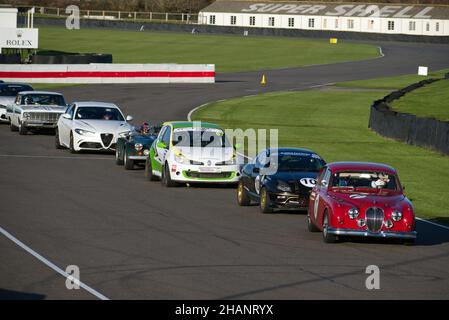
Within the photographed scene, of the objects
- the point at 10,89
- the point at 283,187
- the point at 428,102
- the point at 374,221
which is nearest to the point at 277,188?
the point at 283,187

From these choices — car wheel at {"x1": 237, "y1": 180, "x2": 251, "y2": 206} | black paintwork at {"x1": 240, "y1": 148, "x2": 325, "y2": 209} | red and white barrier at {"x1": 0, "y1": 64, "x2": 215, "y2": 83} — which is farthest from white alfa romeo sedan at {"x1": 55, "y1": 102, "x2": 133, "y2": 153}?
red and white barrier at {"x1": 0, "y1": 64, "x2": 215, "y2": 83}

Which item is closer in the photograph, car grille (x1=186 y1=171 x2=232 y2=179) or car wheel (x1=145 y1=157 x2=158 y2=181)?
car grille (x1=186 y1=171 x2=232 y2=179)

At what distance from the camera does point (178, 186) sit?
976 inches

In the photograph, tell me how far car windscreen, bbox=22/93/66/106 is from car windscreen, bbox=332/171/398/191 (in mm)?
20090

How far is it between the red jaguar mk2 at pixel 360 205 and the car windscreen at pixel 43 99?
1979cm

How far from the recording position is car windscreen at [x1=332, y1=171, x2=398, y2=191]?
18172 mm

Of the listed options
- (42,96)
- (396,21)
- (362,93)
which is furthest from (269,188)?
(396,21)

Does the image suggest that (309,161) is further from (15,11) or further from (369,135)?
A: (15,11)

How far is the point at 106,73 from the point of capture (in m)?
61.3

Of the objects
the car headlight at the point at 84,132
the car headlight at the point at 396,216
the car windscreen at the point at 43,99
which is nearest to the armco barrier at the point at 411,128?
the car headlight at the point at 84,132

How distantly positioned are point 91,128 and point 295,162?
1040cm

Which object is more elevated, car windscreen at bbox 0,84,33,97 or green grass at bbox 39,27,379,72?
green grass at bbox 39,27,379,72

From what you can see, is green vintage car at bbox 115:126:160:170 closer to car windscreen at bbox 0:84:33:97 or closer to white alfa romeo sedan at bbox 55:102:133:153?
white alfa romeo sedan at bbox 55:102:133:153

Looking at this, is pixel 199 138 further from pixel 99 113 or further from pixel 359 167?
pixel 359 167
